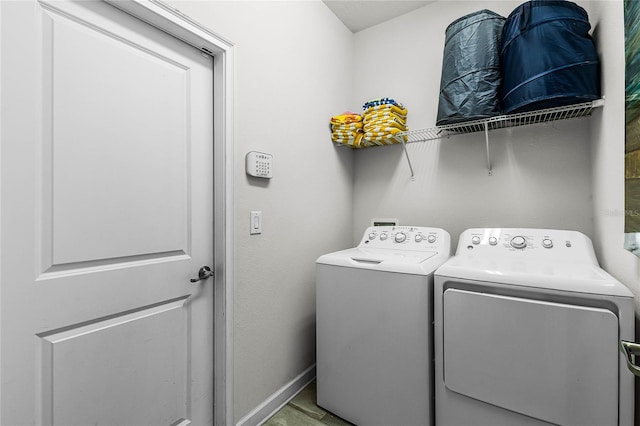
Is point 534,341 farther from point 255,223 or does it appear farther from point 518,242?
point 255,223

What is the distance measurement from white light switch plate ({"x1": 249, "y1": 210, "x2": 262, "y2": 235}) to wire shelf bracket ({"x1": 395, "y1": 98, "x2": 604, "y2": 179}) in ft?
3.66

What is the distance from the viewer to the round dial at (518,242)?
4.91 ft

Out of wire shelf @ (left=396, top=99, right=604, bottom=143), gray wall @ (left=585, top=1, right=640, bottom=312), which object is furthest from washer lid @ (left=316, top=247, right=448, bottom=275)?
wire shelf @ (left=396, top=99, right=604, bottom=143)

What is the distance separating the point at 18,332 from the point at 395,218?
2.04m

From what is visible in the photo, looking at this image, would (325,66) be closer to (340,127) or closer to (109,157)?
(340,127)

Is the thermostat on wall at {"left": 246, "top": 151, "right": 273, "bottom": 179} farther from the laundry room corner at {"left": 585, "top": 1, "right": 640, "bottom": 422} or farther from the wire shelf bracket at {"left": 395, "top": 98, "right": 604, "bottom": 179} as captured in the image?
the laundry room corner at {"left": 585, "top": 1, "right": 640, "bottom": 422}

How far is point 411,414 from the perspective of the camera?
1.37 m

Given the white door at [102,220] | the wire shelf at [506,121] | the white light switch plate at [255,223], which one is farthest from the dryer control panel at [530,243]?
the white door at [102,220]

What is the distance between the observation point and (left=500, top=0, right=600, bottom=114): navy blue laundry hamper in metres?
1.32

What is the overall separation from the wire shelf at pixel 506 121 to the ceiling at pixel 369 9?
94 centimetres

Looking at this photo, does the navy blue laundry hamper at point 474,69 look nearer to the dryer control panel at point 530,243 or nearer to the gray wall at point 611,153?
the gray wall at point 611,153

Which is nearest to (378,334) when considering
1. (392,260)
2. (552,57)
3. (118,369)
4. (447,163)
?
(392,260)

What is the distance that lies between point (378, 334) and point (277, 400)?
0.76 m

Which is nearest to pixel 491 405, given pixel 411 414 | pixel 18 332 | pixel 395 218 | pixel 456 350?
pixel 456 350
